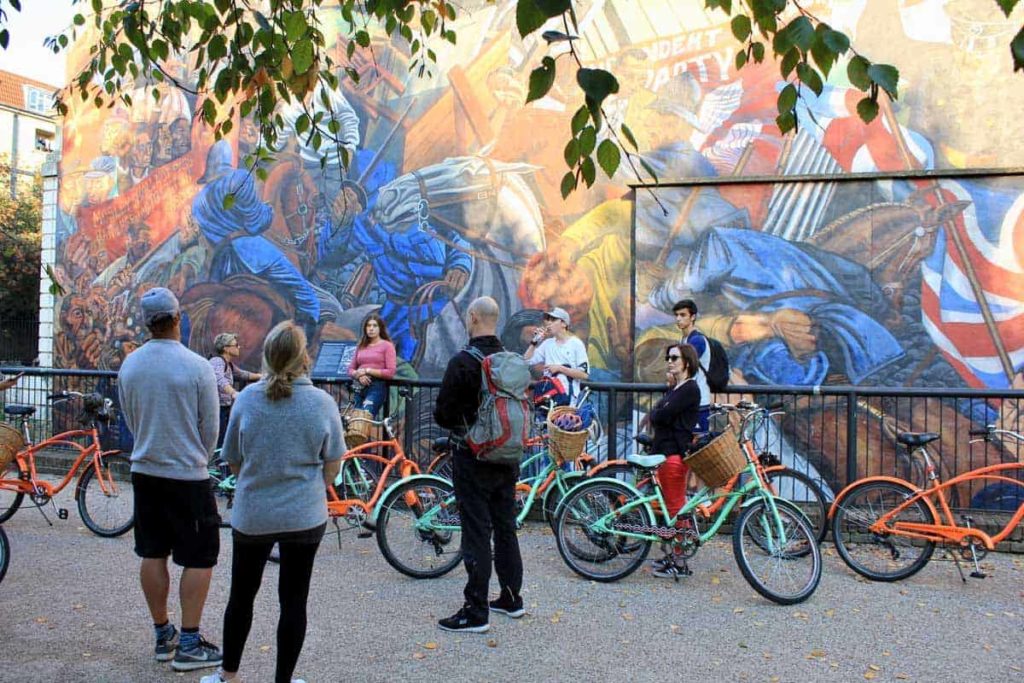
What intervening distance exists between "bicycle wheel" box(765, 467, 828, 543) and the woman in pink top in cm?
416

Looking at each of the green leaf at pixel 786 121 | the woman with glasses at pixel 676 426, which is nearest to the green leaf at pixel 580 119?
the green leaf at pixel 786 121

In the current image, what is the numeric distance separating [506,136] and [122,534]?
691 cm

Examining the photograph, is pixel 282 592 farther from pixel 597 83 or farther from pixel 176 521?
pixel 597 83

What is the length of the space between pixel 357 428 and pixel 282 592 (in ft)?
13.3

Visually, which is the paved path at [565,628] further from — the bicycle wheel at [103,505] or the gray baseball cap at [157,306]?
the gray baseball cap at [157,306]

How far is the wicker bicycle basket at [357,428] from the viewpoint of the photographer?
26.4 feet

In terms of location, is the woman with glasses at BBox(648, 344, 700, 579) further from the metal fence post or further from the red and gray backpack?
the metal fence post

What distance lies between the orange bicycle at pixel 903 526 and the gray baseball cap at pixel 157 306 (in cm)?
507

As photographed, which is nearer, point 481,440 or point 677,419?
point 481,440

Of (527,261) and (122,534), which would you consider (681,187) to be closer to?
(527,261)

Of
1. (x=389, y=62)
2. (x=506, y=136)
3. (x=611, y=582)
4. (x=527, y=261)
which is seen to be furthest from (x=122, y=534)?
(x=389, y=62)

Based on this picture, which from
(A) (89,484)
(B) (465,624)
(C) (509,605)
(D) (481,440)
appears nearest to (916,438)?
(C) (509,605)

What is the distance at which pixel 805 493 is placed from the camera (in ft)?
26.3

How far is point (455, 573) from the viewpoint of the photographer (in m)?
6.90
